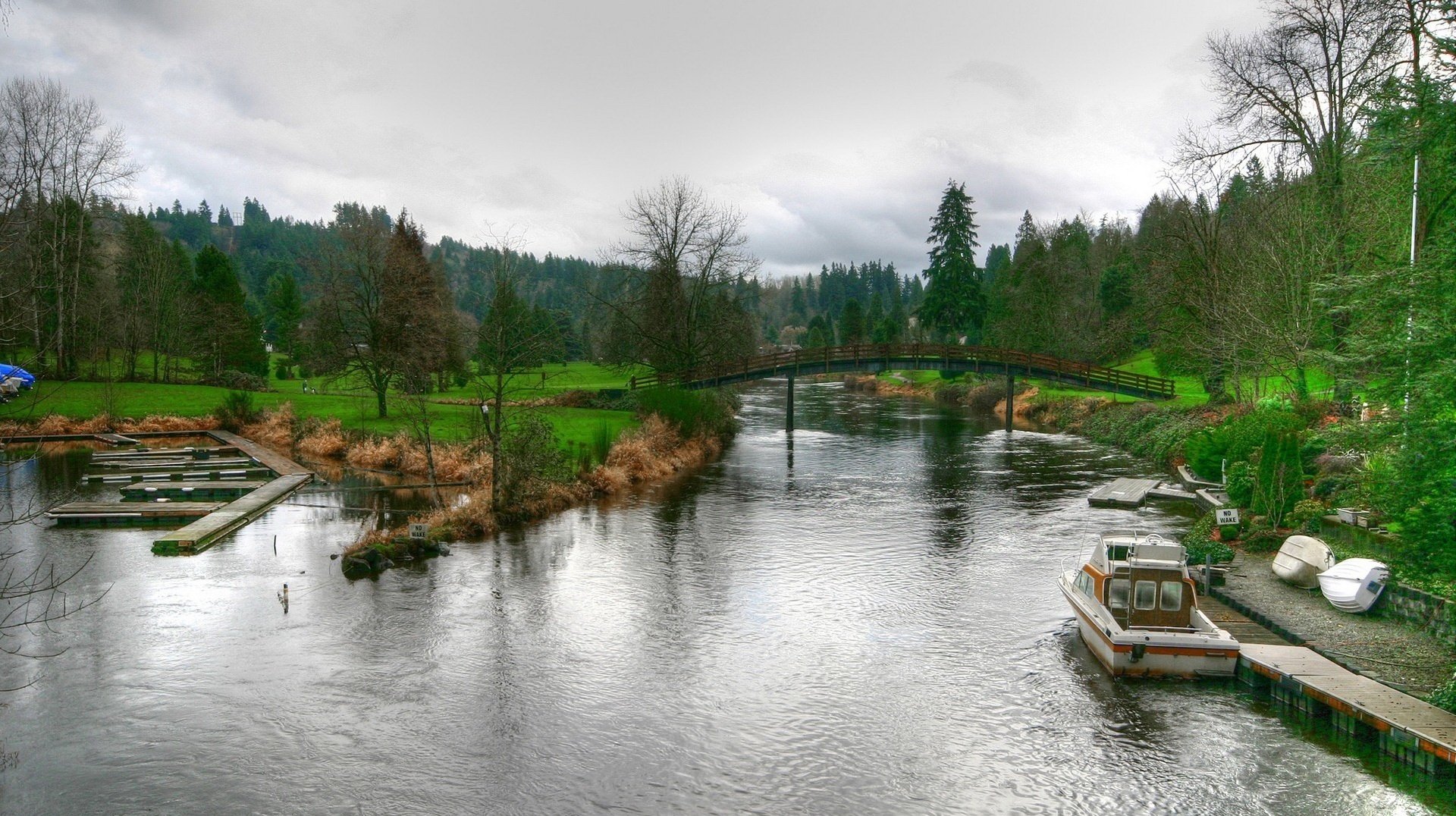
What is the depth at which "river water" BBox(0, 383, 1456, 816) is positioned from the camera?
13.6 m

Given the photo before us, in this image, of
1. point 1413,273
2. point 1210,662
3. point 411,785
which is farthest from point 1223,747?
point 411,785

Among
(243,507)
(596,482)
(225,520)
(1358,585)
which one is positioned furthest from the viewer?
(596,482)

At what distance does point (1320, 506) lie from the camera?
25.5 m

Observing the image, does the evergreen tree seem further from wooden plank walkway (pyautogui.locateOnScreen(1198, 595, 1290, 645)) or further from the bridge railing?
wooden plank walkway (pyautogui.locateOnScreen(1198, 595, 1290, 645))

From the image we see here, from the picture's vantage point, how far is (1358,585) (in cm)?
1939

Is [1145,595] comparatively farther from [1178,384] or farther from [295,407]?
[1178,384]

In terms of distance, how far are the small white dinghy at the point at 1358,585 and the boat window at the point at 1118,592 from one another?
513 cm

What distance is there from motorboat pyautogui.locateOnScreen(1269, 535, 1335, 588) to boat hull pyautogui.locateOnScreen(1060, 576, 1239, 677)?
5455mm

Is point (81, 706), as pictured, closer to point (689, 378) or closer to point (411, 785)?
point (411, 785)

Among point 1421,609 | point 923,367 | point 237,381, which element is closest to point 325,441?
point 237,381

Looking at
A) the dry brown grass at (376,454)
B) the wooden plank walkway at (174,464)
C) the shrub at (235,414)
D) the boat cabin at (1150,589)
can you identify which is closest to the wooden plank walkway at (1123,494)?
the boat cabin at (1150,589)

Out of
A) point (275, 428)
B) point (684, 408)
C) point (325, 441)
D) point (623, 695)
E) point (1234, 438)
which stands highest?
point (684, 408)

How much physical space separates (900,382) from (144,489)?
7642 centimetres

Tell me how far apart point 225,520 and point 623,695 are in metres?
18.4
